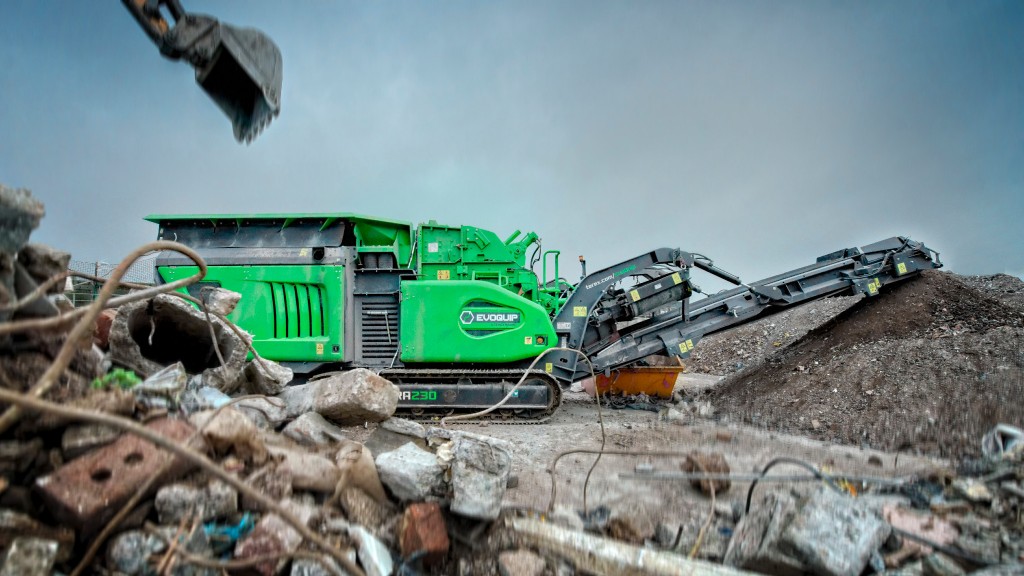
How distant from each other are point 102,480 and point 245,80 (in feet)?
11.1

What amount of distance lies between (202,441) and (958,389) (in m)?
7.07

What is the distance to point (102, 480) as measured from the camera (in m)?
1.91

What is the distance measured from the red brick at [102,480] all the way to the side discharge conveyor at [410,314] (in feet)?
15.3

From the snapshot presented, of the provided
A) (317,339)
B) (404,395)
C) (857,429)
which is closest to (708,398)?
(857,429)

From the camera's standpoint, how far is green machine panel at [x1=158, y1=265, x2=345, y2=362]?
6746 mm

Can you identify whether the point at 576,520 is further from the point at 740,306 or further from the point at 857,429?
the point at 740,306

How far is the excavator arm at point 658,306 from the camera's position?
Answer: 7520 millimetres

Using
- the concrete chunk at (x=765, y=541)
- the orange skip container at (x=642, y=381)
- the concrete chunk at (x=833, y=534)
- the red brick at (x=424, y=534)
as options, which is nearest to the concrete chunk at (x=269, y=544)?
the red brick at (x=424, y=534)

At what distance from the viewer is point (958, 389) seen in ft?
18.9

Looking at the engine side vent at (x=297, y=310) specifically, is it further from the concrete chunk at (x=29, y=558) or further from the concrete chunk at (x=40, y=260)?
the concrete chunk at (x=29, y=558)

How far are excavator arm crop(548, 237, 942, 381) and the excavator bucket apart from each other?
180 inches

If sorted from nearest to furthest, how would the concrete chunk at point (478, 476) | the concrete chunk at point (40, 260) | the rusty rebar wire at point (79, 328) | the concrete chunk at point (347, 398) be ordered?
the rusty rebar wire at point (79, 328), the concrete chunk at point (40, 260), the concrete chunk at point (478, 476), the concrete chunk at point (347, 398)

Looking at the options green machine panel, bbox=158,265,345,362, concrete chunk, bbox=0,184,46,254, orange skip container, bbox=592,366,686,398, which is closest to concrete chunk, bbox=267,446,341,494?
concrete chunk, bbox=0,184,46,254

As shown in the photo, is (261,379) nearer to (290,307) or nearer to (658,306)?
(290,307)
